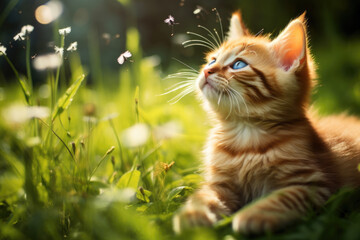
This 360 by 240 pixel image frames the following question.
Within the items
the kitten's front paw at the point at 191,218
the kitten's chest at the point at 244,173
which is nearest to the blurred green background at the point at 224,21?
the kitten's chest at the point at 244,173

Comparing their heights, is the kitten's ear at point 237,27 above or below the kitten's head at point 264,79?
above

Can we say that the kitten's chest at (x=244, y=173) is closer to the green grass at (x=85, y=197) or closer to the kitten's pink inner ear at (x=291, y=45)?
the green grass at (x=85, y=197)

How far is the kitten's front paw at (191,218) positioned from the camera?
88 cm

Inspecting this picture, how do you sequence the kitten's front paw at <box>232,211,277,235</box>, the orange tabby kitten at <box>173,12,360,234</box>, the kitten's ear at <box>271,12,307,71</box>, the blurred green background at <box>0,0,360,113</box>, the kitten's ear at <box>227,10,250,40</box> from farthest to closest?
1. the blurred green background at <box>0,0,360,113</box>
2. the kitten's ear at <box>227,10,250,40</box>
3. the kitten's ear at <box>271,12,307,71</box>
4. the orange tabby kitten at <box>173,12,360,234</box>
5. the kitten's front paw at <box>232,211,277,235</box>

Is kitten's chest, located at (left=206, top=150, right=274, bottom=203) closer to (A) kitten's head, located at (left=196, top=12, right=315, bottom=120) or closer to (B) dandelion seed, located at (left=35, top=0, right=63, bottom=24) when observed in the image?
(A) kitten's head, located at (left=196, top=12, right=315, bottom=120)

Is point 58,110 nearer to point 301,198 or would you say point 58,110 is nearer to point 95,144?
point 95,144

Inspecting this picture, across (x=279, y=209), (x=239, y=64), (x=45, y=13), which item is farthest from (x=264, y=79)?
(x=45, y=13)

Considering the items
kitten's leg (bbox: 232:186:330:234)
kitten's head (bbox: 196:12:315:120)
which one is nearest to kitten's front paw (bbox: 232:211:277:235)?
kitten's leg (bbox: 232:186:330:234)

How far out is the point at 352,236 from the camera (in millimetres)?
723

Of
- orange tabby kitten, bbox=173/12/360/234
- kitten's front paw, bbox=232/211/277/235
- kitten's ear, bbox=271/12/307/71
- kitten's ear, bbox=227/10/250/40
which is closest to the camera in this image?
kitten's front paw, bbox=232/211/277/235

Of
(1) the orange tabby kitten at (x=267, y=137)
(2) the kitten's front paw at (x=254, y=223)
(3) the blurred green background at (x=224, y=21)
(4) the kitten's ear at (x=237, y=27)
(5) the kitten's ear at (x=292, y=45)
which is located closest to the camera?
(2) the kitten's front paw at (x=254, y=223)

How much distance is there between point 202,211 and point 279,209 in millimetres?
210

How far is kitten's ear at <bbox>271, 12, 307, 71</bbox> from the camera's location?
115 centimetres

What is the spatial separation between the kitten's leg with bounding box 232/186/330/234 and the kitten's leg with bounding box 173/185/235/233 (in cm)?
9
